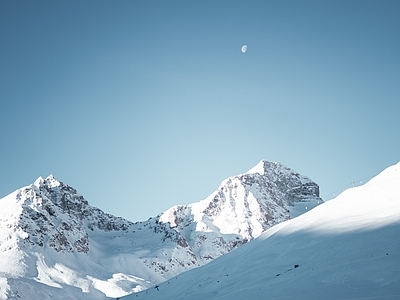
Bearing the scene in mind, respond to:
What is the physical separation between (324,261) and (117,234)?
150 meters

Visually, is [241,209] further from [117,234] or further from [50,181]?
[50,181]

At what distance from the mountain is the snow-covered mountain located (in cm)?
6011

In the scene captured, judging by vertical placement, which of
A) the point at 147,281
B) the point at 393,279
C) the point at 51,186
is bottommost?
the point at 147,281

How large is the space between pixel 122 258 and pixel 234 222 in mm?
60781

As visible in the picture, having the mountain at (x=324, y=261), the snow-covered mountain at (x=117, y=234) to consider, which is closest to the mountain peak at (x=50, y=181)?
the snow-covered mountain at (x=117, y=234)

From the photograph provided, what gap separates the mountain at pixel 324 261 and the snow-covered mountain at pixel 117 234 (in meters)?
60.1

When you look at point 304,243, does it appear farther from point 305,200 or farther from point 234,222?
point 305,200

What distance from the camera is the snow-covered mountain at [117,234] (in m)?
82.6

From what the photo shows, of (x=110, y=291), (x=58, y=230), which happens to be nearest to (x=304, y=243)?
(x=110, y=291)

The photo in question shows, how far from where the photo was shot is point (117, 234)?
153500 mm

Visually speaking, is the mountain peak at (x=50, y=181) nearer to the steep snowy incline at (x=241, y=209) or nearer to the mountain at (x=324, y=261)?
the steep snowy incline at (x=241, y=209)

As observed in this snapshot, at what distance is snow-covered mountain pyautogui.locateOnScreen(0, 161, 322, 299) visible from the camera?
82562 millimetres

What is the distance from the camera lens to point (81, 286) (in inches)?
3177

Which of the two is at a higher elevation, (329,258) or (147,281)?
(329,258)
